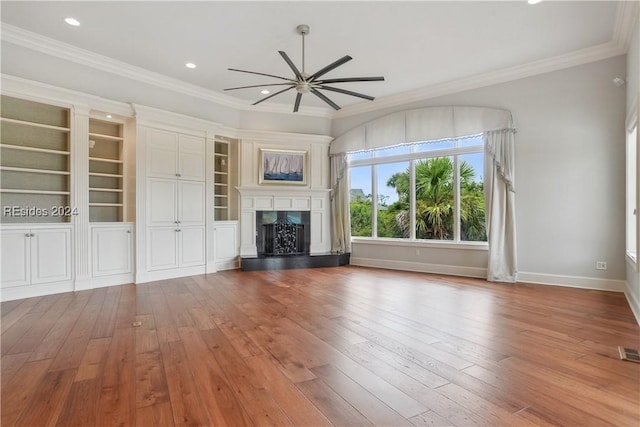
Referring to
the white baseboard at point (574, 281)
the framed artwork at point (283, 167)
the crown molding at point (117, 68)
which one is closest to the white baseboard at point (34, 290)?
the crown molding at point (117, 68)

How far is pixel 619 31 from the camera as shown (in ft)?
13.5

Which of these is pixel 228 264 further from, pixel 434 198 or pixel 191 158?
pixel 434 198

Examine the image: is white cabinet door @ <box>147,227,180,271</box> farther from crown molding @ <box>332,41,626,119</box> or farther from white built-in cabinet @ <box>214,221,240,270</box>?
crown molding @ <box>332,41,626,119</box>

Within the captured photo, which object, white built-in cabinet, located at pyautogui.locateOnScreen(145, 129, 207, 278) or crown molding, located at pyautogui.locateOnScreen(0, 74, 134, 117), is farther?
white built-in cabinet, located at pyautogui.locateOnScreen(145, 129, 207, 278)

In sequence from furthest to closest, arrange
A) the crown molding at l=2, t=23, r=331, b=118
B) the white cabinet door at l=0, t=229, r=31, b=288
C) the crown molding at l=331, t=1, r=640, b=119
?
1. the crown molding at l=2, t=23, r=331, b=118
2. the white cabinet door at l=0, t=229, r=31, b=288
3. the crown molding at l=331, t=1, r=640, b=119

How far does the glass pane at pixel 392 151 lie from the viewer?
667 cm

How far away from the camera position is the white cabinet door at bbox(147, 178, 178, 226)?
538 centimetres

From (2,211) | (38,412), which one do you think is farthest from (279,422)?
(2,211)

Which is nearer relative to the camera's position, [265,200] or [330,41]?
[330,41]

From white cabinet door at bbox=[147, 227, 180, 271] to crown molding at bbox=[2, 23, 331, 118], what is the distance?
8.13 feet

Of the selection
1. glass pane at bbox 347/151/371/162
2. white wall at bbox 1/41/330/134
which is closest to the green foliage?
glass pane at bbox 347/151/371/162

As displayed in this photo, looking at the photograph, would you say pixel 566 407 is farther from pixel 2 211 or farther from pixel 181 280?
pixel 2 211

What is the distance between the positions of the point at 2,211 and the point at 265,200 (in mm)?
3928

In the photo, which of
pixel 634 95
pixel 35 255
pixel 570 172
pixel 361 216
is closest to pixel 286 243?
pixel 361 216
